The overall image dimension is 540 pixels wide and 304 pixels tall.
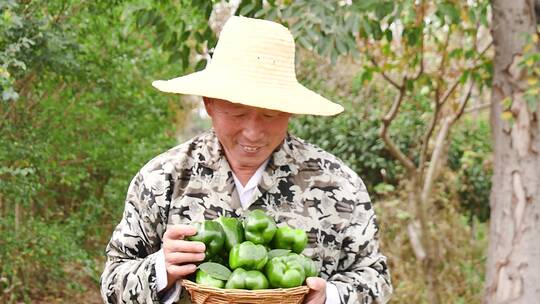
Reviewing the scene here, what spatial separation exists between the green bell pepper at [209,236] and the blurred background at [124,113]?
1.97 metres

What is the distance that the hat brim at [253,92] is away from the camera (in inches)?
92.2

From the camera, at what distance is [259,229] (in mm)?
2303

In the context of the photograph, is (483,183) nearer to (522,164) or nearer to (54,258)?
(522,164)

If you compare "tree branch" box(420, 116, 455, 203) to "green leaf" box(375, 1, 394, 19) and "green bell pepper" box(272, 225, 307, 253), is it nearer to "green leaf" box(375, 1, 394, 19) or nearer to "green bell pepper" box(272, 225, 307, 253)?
"green leaf" box(375, 1, 394, 19)

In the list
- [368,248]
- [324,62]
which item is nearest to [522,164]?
[368,248]

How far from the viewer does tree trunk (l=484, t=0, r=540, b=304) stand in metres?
4.91

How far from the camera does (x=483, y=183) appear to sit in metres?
8.12

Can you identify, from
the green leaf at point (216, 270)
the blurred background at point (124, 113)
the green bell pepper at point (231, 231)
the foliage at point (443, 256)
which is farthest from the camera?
the foliage at point (443, 256)

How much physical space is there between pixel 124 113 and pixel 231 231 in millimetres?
3808

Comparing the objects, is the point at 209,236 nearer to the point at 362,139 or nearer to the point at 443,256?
the point at 443,256

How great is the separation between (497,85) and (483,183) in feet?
10.6

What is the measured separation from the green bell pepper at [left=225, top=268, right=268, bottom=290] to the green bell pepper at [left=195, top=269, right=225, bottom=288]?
0.06 feet

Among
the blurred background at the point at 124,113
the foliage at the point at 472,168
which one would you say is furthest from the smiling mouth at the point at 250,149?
the foliage at the point at 472,168

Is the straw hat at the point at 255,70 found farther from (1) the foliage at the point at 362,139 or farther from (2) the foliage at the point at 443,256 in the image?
(1) the foliage at the point at 362,139
